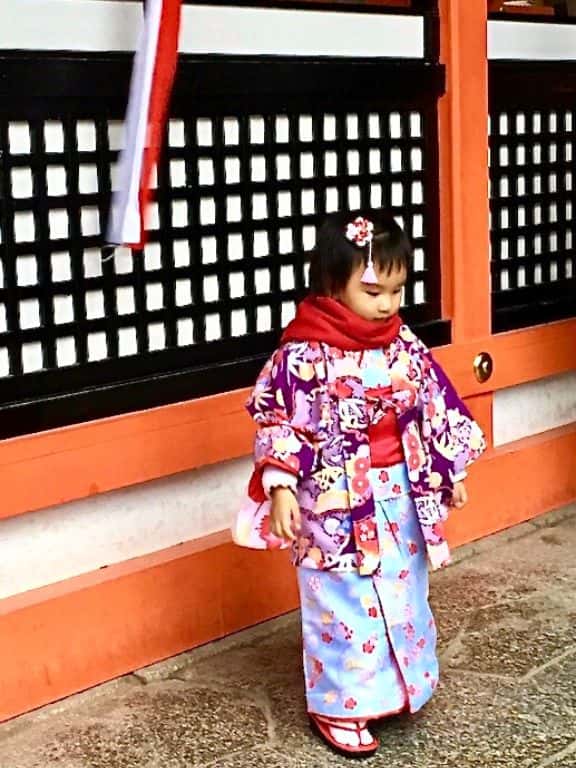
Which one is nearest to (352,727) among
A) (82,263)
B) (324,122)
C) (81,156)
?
(82,263)

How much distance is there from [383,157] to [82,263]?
1025 millimetres

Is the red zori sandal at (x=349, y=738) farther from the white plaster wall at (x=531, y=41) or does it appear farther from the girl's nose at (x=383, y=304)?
the white plaster wall at (x=531, y=41)

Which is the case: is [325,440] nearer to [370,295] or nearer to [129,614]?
[370,295]

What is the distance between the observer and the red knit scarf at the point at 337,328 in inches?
95.6

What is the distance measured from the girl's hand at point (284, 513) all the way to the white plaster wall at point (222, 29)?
106 centimetres

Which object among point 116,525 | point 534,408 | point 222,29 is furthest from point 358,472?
point 534,408

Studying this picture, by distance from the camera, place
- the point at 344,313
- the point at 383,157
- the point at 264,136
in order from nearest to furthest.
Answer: the point at 344,313
the point at 264,136
the point at 383,157

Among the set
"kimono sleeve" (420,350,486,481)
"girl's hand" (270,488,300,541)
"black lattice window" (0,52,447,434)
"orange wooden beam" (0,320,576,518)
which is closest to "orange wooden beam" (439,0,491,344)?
"black lattice window" (0,52,447,434)

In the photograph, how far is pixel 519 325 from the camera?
12.8 feet

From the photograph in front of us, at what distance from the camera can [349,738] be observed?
2.51 meters

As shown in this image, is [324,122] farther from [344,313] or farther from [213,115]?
A: [344,313]

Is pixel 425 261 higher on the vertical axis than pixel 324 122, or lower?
lower

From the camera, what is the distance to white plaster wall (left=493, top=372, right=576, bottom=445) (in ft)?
12.9

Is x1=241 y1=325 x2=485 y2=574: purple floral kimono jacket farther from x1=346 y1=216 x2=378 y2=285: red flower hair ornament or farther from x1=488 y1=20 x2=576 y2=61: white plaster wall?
x1=488 y1=20 x2=576 y2=61: white plaster wall
